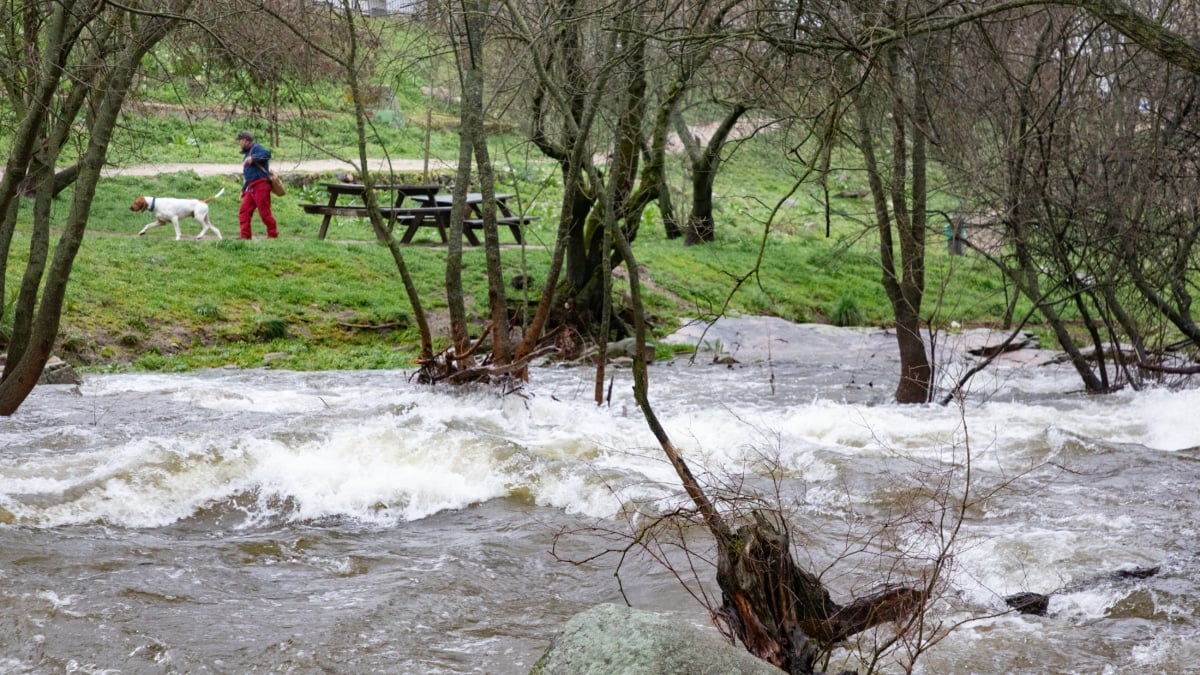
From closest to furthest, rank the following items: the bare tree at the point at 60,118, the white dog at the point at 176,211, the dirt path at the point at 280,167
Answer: the bare tree at the point at 60,118
the white dog at the point at 176,211
the dirt path at the point at 280,167

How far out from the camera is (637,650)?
13.1 feet

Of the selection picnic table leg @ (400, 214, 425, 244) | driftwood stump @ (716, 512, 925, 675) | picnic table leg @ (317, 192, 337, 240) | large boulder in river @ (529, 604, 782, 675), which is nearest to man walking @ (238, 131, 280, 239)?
picnic table leg @ (317, 192, 337, 240)

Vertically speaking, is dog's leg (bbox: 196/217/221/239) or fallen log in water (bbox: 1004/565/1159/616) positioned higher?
dog's leg (bbox: 196/217/221/239)

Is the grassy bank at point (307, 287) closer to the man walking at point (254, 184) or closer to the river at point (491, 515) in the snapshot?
the man walking at point (254, 184)

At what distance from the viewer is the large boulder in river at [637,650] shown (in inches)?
155

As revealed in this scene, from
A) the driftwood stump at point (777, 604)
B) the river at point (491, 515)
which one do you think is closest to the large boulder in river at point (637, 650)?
the driftwood stump at point (777, 604)

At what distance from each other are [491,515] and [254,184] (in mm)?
13011

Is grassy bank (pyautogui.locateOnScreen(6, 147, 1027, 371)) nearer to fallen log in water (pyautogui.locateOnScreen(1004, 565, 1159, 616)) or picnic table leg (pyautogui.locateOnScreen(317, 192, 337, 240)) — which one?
picnic table leg (pyautogui.locateOnScreen(317, 192, 337, 240))

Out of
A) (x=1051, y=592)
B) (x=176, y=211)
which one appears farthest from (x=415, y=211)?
(x=1051, y=592)

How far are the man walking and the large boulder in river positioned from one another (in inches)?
647

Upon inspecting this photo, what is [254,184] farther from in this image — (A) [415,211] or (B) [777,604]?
(B) [777,604]

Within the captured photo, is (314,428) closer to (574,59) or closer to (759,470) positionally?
(759,470)

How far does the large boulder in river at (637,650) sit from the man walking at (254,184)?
53.9ft

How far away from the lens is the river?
557 cm
